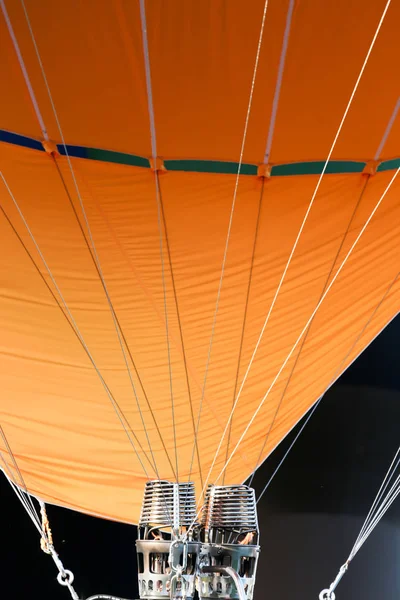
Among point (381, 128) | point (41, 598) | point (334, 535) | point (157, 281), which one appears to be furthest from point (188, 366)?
point (41, 598)

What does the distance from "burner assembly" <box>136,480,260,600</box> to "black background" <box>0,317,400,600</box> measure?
126 inches

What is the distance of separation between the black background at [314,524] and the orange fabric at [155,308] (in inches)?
68.4

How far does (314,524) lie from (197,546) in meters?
3.39

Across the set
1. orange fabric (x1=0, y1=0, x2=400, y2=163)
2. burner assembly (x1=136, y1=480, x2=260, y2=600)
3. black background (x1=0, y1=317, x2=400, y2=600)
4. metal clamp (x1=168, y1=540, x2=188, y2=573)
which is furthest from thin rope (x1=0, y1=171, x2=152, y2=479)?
black background (x1=0, y1=317, x2=400, y2=600)

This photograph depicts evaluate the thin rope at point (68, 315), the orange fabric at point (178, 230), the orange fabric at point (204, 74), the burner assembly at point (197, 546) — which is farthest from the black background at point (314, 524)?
the orange fabric at point (204, 74)

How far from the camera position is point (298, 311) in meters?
3.16

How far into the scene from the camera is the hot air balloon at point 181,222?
201 centimetres

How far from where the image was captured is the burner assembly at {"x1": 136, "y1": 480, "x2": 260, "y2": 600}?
78.9 inches

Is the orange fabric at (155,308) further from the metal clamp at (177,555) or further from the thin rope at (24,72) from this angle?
the metal clamp at (177,555)

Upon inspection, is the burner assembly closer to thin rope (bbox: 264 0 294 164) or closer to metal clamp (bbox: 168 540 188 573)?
metal clamp (bbox: 168 540 188 573)

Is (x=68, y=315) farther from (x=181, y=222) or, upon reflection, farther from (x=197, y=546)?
(x=197, y=546)

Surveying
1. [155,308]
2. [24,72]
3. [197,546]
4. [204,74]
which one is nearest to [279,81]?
[204,74]

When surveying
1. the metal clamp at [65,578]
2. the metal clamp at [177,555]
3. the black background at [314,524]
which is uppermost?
the black background at [314,524]

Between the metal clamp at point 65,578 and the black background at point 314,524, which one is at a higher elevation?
the black background at point 314,524
